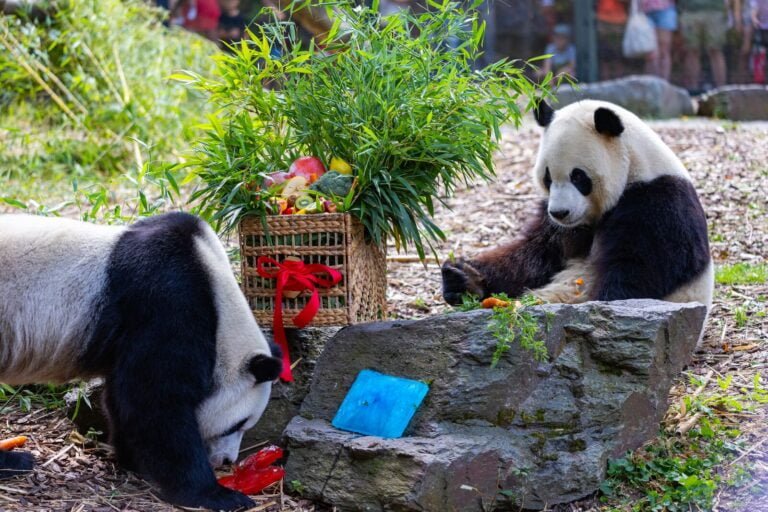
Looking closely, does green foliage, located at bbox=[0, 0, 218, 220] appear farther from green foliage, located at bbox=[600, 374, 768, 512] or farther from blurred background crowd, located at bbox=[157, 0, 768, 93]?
green foliage, located at bbox=[600, 374, 768, 512]

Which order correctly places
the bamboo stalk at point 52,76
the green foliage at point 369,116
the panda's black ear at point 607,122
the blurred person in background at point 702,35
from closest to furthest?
1. the green foliage at point 369,116
2. the panda's black ear at point 607,122
3. the bamboo stalk at point 52,76
4. the blurred person in background at point 702,35

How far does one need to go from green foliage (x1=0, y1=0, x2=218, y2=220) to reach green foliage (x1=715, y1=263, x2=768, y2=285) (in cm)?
411

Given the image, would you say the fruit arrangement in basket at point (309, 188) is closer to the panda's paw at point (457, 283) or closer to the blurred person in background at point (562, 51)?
the panda's paw at point (457, 283)

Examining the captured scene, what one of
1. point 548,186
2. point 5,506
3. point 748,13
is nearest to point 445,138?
point 548,186

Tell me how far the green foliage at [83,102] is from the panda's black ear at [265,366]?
395 cm

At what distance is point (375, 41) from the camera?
12.4ft

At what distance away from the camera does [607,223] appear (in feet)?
13.9

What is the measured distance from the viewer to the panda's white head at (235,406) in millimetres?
3240

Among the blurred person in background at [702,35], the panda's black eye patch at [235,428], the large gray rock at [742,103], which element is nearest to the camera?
the panda's black eye patch at [235,428]

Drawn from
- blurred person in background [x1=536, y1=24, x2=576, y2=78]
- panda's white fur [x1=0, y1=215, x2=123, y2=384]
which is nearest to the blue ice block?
panda's white fur [x1=0, y1=215, x2=123, y2=384]

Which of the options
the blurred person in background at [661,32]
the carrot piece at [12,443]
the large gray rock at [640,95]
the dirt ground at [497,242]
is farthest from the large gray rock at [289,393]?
the blurred person in background at [661,32]

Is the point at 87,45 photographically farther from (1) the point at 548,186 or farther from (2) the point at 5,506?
(2) the point at 5,506

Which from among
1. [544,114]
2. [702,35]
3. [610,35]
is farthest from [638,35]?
[544,114]

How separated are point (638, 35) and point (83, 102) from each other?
6.30 meters
